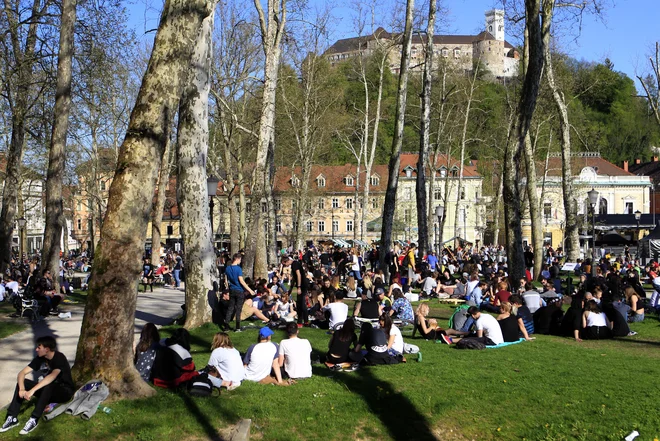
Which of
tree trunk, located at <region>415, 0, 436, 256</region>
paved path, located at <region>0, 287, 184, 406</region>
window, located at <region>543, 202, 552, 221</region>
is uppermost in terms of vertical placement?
tree trunk, located at <region>415, 0, 436, 256</region>

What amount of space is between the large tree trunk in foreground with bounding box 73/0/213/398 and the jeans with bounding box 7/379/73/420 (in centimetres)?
25

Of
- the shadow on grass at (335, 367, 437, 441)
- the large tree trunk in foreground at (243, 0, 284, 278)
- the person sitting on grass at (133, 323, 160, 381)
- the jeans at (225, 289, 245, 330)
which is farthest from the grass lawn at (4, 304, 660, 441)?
the large tree trunk in foreground at (243, 0, 284, 278)

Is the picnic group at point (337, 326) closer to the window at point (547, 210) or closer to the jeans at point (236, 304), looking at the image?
the jeans at point (236, 304)

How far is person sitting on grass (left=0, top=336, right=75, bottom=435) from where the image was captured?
8.32 meters

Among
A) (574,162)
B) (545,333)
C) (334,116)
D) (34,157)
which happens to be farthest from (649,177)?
(545,333)

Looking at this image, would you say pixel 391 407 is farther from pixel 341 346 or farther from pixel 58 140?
pixel 58 140

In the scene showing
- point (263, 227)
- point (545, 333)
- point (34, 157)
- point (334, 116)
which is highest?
point (334, 116)

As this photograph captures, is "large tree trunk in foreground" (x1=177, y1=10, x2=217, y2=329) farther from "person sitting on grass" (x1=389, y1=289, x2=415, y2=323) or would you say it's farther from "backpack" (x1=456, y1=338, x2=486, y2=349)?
"backpack" (x1=456, y1=338, x2=486, y2=349)

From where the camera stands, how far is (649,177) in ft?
251

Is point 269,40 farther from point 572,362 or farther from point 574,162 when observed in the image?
point 574,162

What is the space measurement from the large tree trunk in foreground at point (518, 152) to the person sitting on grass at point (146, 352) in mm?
11687

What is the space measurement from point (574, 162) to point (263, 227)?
5365 centimetres

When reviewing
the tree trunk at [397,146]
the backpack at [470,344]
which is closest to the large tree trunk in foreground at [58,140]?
the tree trunk at [397,146]

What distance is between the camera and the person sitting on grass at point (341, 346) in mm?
11391
